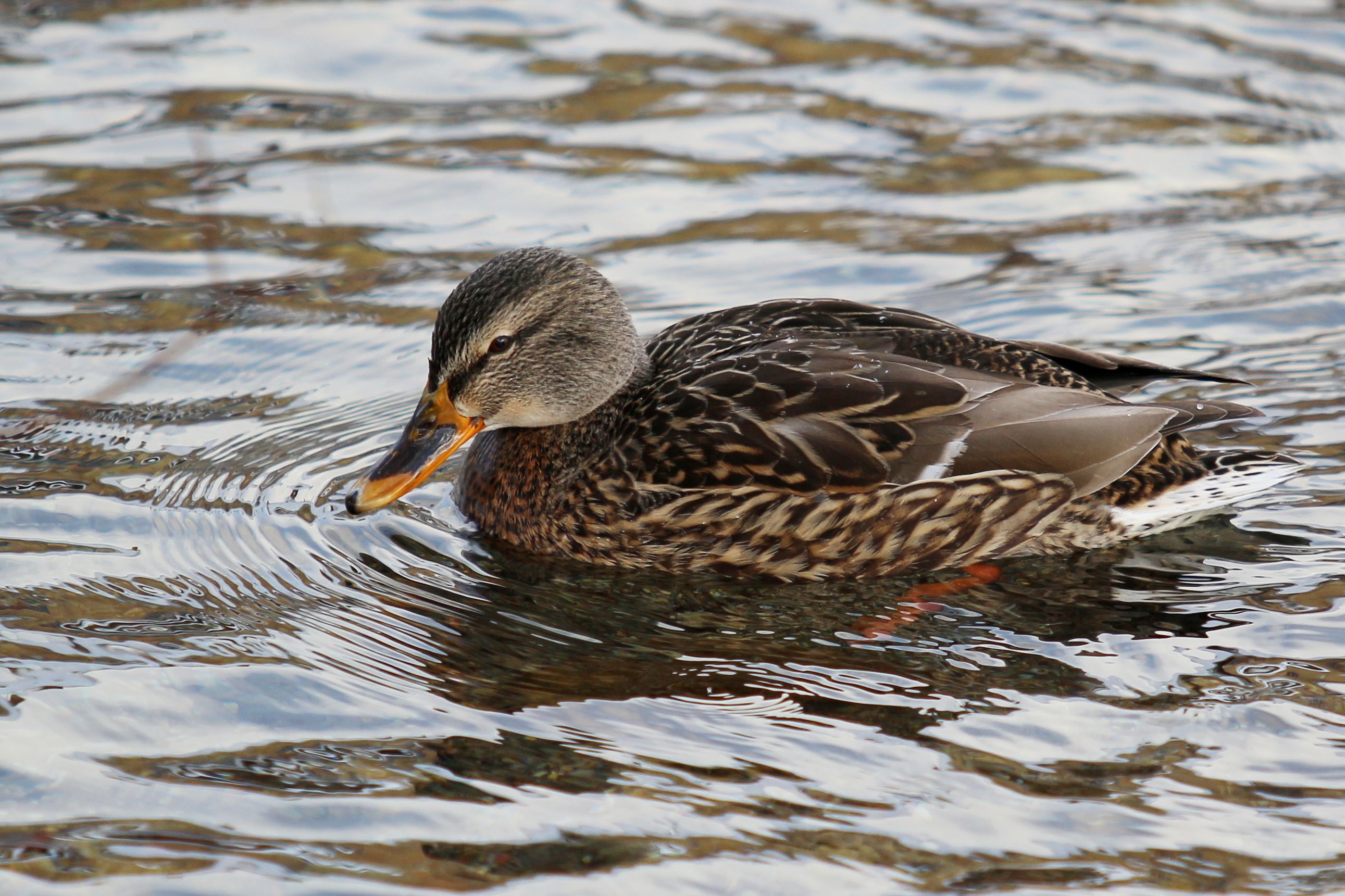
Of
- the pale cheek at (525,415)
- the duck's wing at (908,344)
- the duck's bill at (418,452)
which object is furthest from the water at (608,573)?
the duck's wing at (908,344)

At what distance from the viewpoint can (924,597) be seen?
6727 millimetres

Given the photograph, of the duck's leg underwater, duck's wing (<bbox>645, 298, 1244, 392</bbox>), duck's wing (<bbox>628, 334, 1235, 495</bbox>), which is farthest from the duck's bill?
the duck's leg underwater

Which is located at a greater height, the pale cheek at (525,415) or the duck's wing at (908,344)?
the duck's wing at (908,344)

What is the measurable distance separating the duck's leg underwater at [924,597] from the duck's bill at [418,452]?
1.89m

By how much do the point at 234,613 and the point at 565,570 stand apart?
55.5 inches

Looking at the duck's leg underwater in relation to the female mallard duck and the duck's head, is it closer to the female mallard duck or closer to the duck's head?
the female mallard duck

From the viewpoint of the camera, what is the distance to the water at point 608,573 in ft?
16.6

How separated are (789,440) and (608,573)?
3.25 ft

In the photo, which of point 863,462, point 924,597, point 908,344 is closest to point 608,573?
point 863,462

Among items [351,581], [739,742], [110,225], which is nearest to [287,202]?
[110,225]

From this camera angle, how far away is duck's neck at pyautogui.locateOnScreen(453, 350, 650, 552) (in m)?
7.06

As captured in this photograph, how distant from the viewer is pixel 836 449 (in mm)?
6633

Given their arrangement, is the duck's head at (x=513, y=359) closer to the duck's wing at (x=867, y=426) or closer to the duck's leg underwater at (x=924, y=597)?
the duck's wing at (x=867, y=426)

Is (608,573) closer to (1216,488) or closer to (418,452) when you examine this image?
(418,452)
